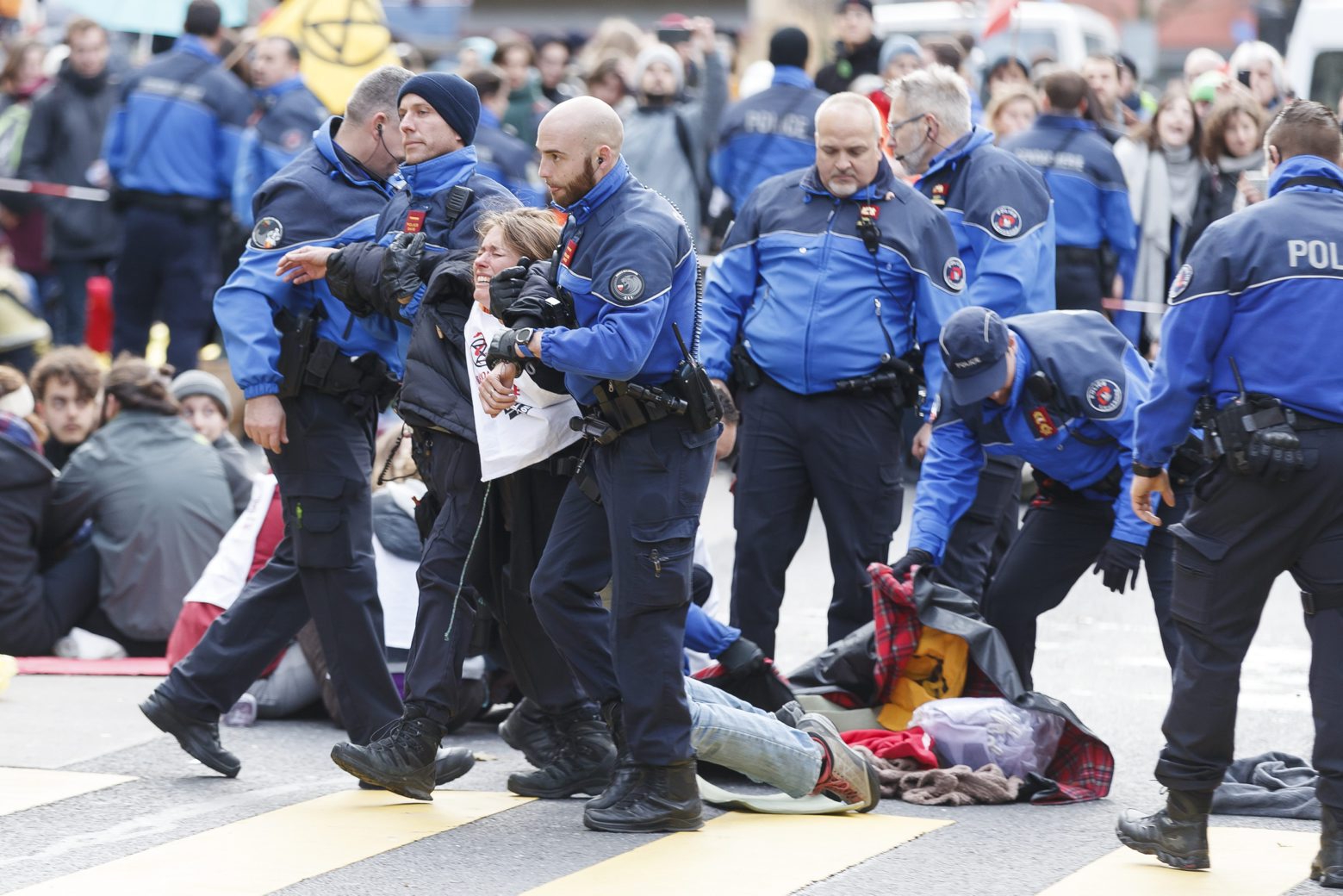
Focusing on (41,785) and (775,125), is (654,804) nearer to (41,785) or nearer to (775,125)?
(41,785)

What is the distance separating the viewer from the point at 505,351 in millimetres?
5559

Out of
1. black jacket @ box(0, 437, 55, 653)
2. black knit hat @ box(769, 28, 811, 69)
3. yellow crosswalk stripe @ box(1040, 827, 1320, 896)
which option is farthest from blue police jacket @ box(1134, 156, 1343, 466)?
black knit hat @ box(769, 28, 811, 69)

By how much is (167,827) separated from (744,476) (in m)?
2.57

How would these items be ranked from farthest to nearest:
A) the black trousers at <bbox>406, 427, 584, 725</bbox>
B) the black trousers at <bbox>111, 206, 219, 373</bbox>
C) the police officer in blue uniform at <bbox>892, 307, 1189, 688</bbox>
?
the black trousers at <bbox>111, 206, 219, 373</bbox> → the police officer in blue uniform at <bbox>892, 307, 1189, 688</bbox> → the black trousers at <bbox>406, 427, 584, 725</bbox>

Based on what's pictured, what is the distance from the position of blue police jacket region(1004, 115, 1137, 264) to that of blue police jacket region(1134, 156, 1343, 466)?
5183 millimetres

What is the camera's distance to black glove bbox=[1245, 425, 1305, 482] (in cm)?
526

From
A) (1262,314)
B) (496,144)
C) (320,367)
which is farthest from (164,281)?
(1262,314)

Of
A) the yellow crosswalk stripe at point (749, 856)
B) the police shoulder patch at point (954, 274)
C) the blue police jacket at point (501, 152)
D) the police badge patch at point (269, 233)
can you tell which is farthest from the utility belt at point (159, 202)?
the yellow crosswalk stripe at point (749, 856)

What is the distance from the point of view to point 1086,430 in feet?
21.4

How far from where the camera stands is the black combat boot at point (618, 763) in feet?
19.4

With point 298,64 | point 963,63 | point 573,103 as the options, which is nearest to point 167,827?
point 573,103

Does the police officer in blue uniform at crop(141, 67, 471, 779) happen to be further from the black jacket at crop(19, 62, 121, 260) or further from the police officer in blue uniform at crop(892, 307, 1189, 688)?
the black jacket at crop(19, 62, 121, 260)

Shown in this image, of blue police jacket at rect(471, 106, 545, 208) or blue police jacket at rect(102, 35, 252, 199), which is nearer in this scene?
blue police jacket at rect(102, 35, 252, 199)

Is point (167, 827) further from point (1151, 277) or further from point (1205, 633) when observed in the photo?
point (1151, 277)
